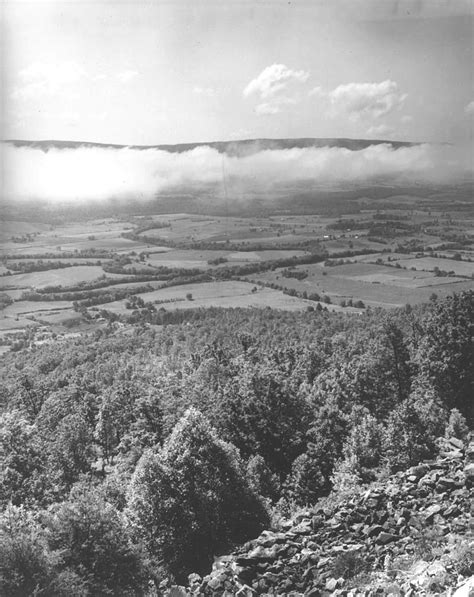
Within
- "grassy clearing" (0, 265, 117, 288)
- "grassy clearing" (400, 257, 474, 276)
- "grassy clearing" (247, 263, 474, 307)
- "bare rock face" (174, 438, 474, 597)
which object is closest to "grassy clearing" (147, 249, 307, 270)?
"grassy clearing" (247, 263, 474, 307)

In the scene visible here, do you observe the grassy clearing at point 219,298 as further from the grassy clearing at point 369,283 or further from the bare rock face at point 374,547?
the bare rock face at point 374,547

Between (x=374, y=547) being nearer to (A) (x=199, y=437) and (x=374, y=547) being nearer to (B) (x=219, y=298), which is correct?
(A) (x=199, y=437)

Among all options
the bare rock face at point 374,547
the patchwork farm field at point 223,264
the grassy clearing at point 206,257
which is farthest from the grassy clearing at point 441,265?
the bare rock face at point 374,547

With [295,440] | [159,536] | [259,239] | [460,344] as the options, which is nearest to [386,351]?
[460,344]

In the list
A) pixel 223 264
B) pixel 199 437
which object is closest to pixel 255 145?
pixel 223 264

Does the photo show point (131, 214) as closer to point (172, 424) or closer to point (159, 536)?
point (172, 424)
